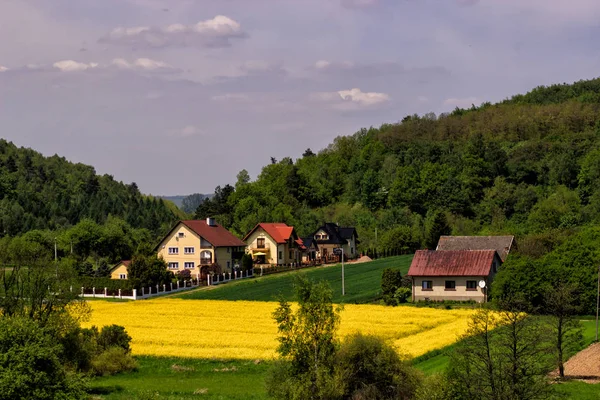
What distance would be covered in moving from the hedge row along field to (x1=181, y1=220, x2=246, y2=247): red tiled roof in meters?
21.4

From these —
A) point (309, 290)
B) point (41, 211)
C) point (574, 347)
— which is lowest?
point (574, 347)

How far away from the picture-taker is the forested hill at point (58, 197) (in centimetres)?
13462

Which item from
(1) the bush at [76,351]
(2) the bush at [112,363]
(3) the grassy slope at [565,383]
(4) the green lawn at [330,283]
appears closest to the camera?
(3) the grassy slope at [565,383]

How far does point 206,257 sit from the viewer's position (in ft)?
291

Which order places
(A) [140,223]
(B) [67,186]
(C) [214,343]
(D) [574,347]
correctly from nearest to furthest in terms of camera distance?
(D) [574,347] < (C) [214,343] < (A) [140,223] < (B) [67,186]

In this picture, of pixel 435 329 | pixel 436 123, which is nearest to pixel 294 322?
pixel 435 329

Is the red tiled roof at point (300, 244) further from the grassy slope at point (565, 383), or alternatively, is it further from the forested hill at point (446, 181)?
the grassy slope at point (565, 383)

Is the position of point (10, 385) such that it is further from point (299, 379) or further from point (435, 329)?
point (435, 329)

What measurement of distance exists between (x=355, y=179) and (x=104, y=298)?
76.0m

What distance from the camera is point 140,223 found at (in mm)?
158500

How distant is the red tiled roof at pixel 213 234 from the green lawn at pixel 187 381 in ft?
153

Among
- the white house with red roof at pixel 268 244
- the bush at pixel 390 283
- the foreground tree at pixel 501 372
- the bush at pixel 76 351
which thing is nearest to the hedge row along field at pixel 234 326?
the bush at pixel 390 283

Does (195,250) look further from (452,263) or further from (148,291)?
(452,263)

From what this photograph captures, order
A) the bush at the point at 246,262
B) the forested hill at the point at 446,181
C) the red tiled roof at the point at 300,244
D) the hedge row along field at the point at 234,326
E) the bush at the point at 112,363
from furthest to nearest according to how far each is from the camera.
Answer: the forested hill at the point at 446,181 < the red tiled roof at the point at 300,244 < the bush at the point at 246,262 < the hedge row along field at the point at 234,326 < the bush at the point at 112,363
